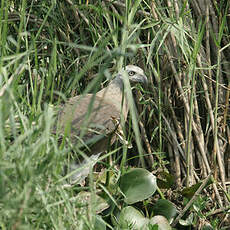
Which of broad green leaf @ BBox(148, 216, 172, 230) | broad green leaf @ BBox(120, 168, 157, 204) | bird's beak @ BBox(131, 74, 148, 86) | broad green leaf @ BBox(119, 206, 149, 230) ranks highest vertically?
bird's beak @ BBox(131, 74, 148, 86)

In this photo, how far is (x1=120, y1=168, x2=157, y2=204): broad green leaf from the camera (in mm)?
3141

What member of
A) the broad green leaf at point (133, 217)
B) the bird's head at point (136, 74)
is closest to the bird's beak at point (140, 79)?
the bird's head at point (136, 74)

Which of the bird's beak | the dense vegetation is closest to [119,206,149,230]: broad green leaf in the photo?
the dense vegetation

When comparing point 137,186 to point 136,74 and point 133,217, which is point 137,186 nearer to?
point 133,217

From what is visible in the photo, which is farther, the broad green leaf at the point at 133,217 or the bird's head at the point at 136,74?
the bird's head at the point at 136,74

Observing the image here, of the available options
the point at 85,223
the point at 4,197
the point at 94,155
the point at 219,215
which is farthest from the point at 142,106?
the point at 4,197

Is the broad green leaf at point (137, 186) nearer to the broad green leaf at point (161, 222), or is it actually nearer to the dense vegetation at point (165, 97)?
the dense vegetation at point (165, 97)

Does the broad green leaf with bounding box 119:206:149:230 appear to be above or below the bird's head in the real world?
below

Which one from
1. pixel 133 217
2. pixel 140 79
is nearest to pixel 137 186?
pixel 133 217

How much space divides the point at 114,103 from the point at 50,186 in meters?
2.08

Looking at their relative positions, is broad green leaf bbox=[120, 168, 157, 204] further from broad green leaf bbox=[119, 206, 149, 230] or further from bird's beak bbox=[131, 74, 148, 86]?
bird's beak bbox=[131, 74, 148, 86]

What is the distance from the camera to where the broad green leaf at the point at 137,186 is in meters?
3.14

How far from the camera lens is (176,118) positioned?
367cm

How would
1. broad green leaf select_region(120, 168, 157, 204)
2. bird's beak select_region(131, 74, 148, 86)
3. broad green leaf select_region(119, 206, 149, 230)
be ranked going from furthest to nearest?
bird's beak select_region(131, 74, 148, 86) → broad green leaf select_region(120, 168, 157, 204) → broad green leaf select_region(119, 206, 149, 230)
